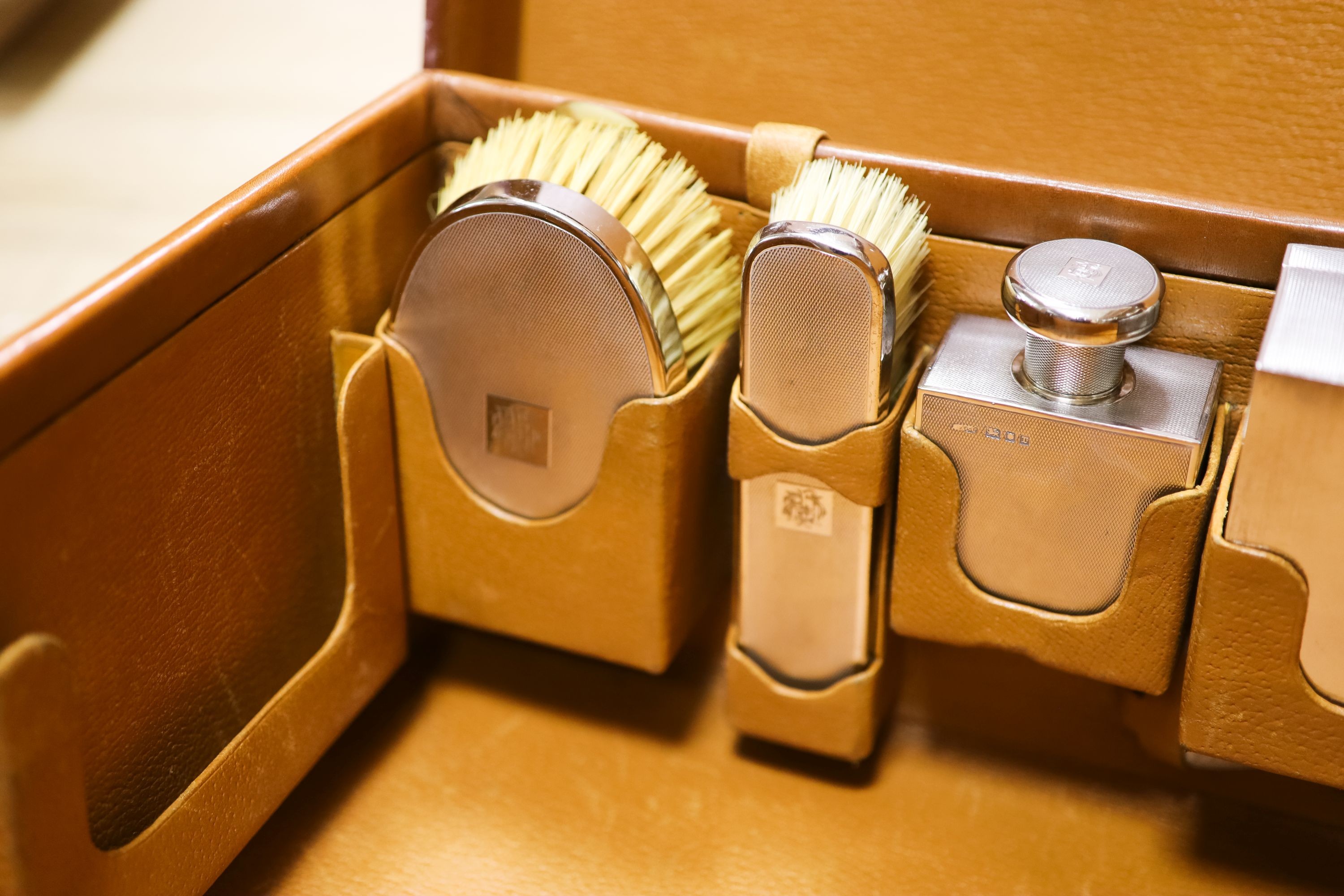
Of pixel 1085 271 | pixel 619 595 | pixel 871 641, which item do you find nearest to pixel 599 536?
pixel 619 595

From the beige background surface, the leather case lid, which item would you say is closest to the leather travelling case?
the leather case lid

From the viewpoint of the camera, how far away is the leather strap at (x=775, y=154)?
0.55 metres

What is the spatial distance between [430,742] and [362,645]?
69mm

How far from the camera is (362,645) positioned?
0.59 m

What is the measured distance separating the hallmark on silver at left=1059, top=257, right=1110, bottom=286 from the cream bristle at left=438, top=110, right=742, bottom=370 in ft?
0.42

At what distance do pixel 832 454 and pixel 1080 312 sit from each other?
0.37 ft

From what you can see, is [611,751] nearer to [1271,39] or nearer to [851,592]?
[851,592]

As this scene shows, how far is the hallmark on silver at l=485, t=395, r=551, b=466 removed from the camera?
55 centimetres

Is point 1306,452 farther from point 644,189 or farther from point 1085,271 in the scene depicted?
point 644,189

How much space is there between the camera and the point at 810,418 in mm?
509

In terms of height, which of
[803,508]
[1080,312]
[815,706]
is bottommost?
[815,706]

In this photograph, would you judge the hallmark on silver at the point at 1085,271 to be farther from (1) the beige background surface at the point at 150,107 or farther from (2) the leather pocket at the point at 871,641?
(1) the beige background surface at the point at 150,107

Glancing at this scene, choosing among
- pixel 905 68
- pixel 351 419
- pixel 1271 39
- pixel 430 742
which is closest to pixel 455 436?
pixel 351 419

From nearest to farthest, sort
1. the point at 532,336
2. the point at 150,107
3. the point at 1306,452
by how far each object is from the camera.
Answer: the point at 1306,452
the point at 532,336
the point at 150,107
